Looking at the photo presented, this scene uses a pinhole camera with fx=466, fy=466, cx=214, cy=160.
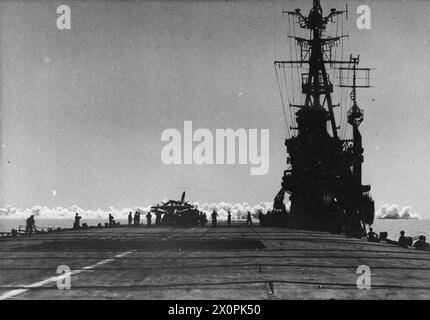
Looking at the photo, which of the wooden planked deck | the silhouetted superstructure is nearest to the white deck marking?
the wooden planked deck

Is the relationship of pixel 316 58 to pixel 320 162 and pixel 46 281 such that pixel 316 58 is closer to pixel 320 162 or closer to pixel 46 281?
pixel 320 162

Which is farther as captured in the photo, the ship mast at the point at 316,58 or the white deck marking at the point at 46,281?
the ship mast at the point at 316,58

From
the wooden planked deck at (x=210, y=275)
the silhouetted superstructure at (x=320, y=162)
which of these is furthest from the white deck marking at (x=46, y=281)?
the silhouetted superstructure at (x=320, y=162)

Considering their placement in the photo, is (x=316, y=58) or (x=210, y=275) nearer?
(x=210, y=275)

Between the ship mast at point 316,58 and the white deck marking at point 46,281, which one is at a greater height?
the ship mast at point 316,58

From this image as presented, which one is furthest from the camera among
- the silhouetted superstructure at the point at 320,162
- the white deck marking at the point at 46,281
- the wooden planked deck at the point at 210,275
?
the silhouetted superstructure at the point at 320,162

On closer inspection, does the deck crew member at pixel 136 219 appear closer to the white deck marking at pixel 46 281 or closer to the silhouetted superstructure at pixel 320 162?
the silhouetted superstructure at pixel 320 162

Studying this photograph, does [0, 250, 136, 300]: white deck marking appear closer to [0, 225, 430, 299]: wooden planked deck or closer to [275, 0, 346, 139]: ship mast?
[0, 225, 430, 299]: wooden planked deck

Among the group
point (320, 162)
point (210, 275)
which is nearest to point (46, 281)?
point (210, 275)

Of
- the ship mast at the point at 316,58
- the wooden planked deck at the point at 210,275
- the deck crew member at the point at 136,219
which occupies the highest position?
the ship mast at the point at 316,58
